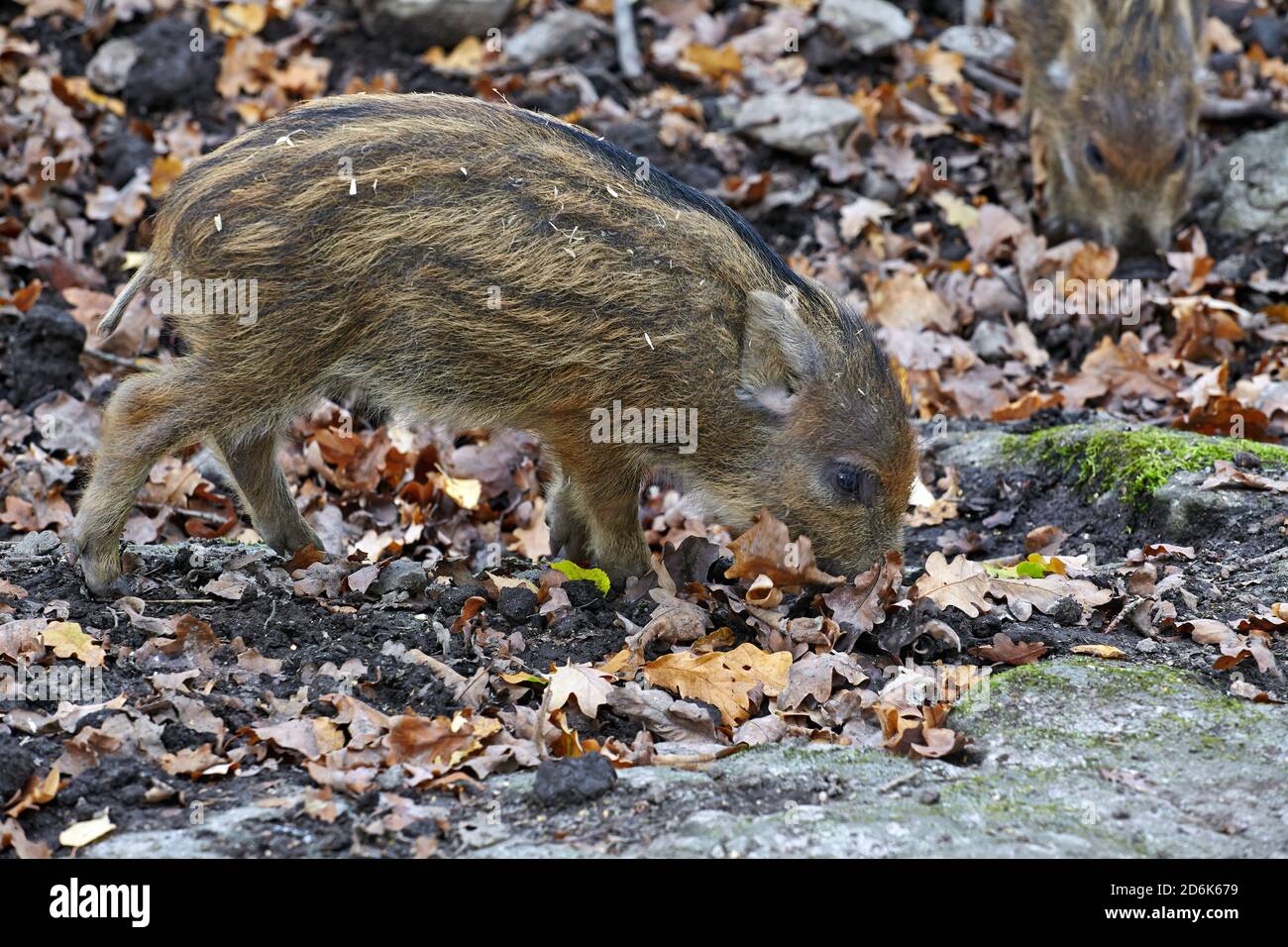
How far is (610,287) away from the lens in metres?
5.54

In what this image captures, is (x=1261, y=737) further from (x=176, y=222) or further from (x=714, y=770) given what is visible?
(x=176, y=222)

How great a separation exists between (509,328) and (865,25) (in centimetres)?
688

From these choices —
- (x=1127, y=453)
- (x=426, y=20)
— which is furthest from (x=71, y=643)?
(x=426, y=20)

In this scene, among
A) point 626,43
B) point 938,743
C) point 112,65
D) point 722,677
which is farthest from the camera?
point 626,43

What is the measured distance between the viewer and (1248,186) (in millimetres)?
9883

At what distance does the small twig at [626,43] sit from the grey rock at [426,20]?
33.5 inches

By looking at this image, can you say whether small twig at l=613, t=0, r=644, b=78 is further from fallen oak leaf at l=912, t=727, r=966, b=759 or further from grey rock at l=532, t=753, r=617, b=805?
grey rock at l=532, t=753, r=617, b=805

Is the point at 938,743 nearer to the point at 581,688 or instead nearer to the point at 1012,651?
the point at 1012,651

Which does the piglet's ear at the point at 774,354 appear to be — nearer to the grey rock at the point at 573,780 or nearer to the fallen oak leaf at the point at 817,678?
the fallen oak leaf at the point at 817,678

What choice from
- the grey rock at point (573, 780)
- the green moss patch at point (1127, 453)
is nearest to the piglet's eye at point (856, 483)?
the green moss patch at point (1127, 453)

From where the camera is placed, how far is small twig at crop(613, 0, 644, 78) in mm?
10711

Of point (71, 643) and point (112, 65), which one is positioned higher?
point (112, 65)

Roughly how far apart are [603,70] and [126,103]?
3.30 m

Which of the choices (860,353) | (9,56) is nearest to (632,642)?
(860,353)
